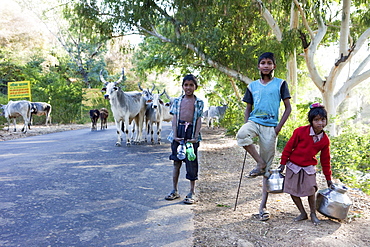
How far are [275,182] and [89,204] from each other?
2.72m

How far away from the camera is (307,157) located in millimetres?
4086

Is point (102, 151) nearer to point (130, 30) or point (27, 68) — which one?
point (130, 30)

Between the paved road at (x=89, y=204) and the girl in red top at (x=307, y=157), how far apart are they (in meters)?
1.49

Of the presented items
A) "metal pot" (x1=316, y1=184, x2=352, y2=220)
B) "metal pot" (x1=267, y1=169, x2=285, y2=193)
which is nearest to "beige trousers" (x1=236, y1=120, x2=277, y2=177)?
"metal pot" (x1=267, y1=169, x2=285, y2=193)

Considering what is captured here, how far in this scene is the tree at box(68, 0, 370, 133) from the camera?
11656 mm

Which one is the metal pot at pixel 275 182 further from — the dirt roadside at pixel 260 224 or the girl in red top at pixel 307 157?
the dirt roadside at pixel 260 224

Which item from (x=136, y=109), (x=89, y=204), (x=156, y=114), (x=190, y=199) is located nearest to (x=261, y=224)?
(x=190, y=199)

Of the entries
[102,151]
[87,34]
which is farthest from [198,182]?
[87,34]

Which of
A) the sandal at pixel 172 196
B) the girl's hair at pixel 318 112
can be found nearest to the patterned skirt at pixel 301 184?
the girl's hair at pixel 318 112

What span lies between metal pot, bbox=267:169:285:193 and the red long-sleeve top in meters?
0.18

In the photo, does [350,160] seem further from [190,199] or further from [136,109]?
[136,109]

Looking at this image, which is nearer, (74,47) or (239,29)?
(239,29)

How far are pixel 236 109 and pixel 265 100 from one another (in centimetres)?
1680

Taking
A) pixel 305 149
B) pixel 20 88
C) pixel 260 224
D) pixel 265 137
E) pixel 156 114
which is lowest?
pixel 260 224
